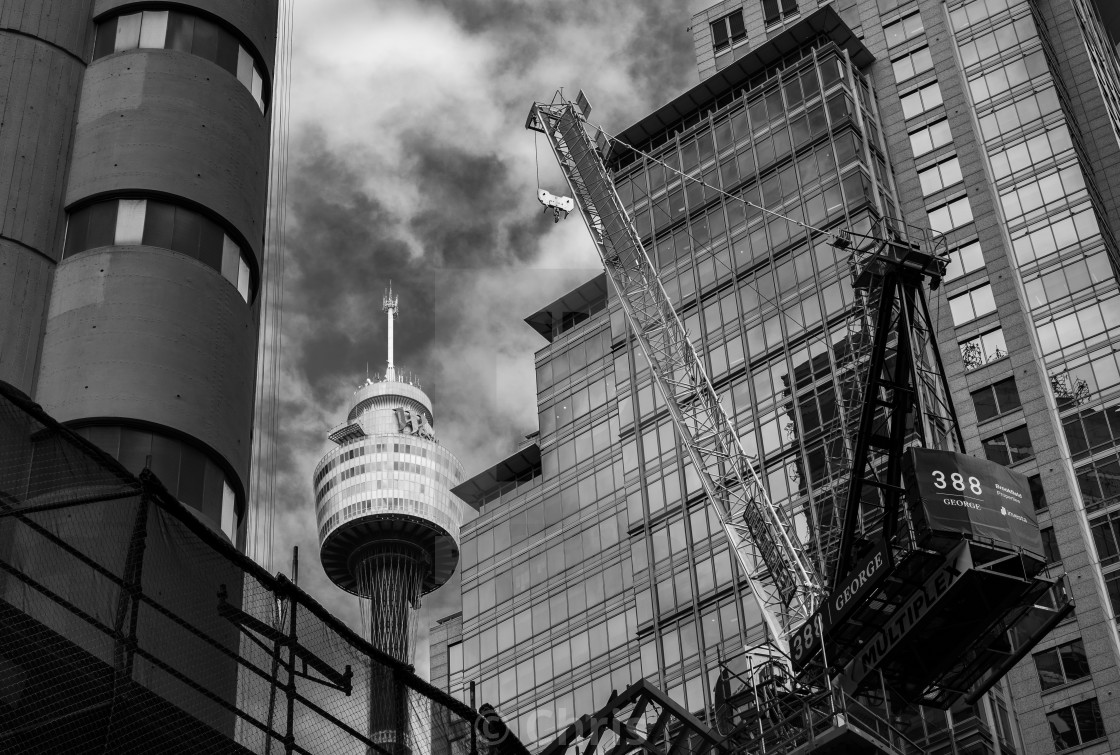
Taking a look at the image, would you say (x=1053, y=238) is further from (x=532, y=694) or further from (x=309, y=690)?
(x=309, y=690)

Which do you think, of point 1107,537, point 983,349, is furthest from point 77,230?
point 983,349

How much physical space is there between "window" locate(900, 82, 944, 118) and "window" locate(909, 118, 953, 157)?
1.68 m

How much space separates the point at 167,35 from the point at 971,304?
63610mm

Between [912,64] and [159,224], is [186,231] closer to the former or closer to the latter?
[159,224]

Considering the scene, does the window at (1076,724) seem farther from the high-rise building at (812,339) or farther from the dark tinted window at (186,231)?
the dark tinted window at (186,231)

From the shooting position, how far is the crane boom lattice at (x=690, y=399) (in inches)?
3194

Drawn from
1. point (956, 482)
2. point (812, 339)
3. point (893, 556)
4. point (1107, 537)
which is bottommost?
point (893, 556)

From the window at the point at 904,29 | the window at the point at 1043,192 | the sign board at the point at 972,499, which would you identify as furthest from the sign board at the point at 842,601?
the window at the point at 904,29

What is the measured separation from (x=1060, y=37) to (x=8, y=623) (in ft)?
328

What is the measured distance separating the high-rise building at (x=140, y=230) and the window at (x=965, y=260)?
62169 mm

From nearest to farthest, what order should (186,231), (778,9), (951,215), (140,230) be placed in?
(140,230), (186,231), (951,215), (778,9)

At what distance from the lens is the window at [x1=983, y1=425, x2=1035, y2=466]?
8194 cm

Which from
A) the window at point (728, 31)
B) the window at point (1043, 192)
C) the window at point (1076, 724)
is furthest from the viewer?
the window at point (728, 31)

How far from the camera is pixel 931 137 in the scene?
98.0m
